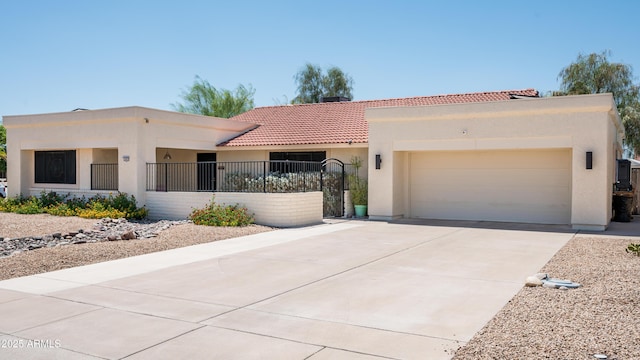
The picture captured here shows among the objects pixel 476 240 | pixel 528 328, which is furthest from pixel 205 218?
pixel 528 328

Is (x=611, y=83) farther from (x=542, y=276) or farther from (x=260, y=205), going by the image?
(x=542, y=276)

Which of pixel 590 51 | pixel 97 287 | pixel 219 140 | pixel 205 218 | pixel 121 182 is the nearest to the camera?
pixel 97 287

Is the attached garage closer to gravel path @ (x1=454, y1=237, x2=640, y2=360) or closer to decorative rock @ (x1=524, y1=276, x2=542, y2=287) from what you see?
gravel path @ (x1=454, y1=237, x2=640, y2=360)

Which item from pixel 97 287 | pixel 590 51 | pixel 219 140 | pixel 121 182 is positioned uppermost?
pixel 590 51

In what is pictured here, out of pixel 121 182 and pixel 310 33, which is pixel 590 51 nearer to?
pixel 310 33

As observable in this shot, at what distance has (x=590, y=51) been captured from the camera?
40.5 meters

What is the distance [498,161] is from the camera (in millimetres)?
18969

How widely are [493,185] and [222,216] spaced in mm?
9211

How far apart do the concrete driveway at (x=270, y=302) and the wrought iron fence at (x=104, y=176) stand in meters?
10.5

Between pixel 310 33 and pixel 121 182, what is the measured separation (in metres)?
11.4

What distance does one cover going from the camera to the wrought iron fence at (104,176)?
22094 millimetres

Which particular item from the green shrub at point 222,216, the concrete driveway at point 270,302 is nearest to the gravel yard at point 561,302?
the concrete driveway at point 270,302

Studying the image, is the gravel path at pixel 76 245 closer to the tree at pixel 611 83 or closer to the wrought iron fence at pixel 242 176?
the wrought iron fence at pixel 242 176

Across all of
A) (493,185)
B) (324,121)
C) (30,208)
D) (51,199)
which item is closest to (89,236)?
(30,208)
